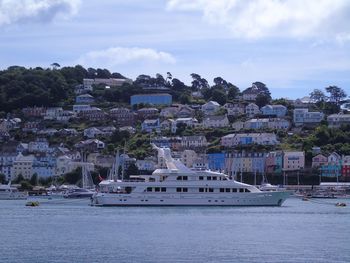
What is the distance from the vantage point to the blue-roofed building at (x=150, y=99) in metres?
199

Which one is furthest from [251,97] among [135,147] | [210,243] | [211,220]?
[210,243]

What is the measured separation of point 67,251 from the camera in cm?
4900

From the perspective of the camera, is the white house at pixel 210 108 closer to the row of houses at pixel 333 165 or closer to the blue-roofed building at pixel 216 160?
the blue-roofed building at pixel 216 160

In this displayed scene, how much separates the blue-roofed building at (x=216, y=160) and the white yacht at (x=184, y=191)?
63940 millimetres

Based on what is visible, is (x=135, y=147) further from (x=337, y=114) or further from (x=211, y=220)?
(x=211, y=220)

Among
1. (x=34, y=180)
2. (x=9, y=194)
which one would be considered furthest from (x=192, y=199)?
(x=34, y=180)

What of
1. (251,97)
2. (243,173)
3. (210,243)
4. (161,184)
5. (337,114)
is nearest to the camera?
(210,243)

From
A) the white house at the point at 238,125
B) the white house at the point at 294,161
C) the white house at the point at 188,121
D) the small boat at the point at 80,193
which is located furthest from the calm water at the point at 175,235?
the white house at the point at 188,121

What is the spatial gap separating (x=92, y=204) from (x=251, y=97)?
364 ft

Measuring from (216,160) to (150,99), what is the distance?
48.7 meters

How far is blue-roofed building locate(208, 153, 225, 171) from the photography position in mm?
150125

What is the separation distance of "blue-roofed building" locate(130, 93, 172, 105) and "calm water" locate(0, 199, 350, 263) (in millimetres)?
115276

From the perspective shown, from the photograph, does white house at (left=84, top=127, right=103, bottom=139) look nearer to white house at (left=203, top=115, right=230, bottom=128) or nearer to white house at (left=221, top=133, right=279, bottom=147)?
white house at (left=203, top=115, right=230, bottom=128)

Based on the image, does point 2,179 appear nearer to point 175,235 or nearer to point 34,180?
point 34,180
